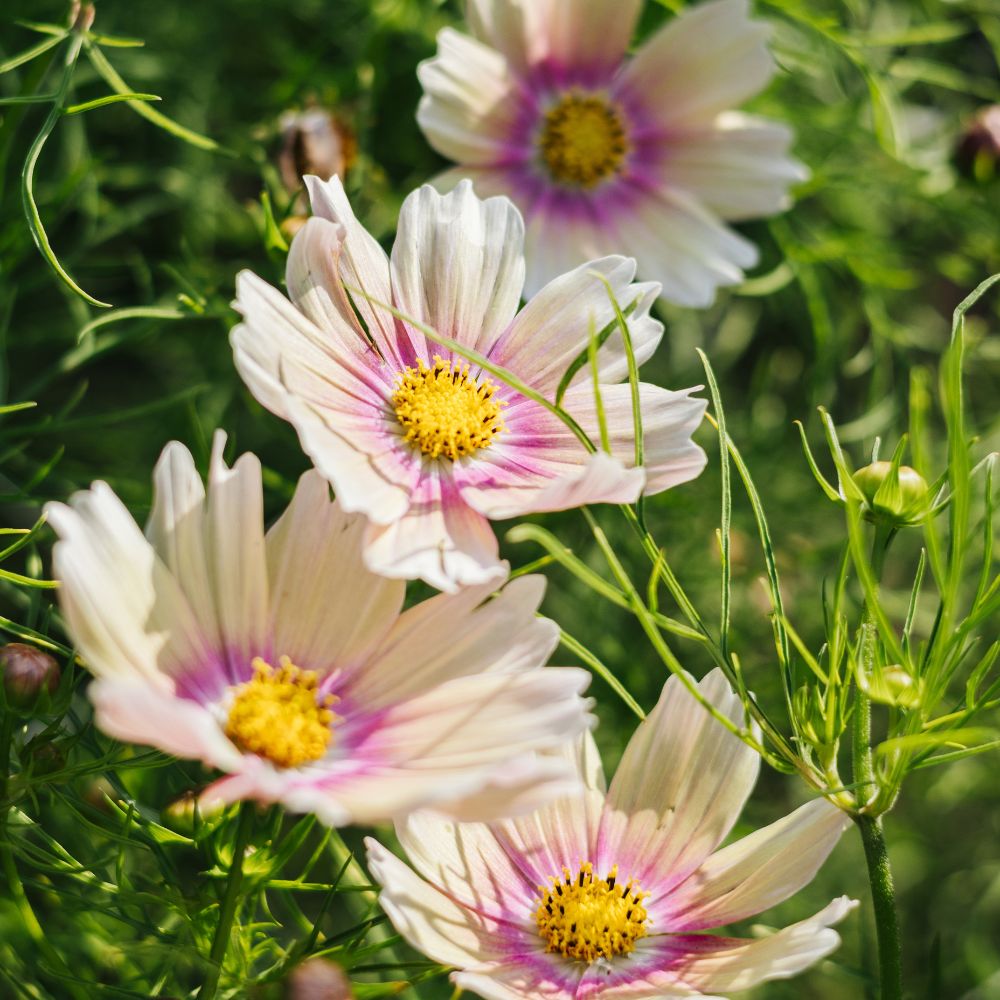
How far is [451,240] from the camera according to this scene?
72 centimetres

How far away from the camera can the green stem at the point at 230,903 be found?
1.81 ft

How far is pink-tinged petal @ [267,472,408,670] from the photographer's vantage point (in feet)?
2.03

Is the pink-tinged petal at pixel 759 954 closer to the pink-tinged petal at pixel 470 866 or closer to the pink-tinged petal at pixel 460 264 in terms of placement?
the pink-tinged petal at pixel 470 866

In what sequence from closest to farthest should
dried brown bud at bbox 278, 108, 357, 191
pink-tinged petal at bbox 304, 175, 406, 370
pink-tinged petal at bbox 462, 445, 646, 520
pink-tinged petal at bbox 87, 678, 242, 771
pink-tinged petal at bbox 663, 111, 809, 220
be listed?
pink-tinged petal at bbox 87, 678, 242, 771 → pink-tinged petal at bbox 462, 445, 646, 520 → pink-tinged petal at bbox 304, 175, 406, 370 → dried brown bud at bbox 278, 108, 357, 191 → pink-tinged petal at bbox 663, 111, 809, 220

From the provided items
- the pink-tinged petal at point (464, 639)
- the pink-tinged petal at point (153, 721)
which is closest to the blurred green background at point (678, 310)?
the pink-tinged petal at point (464, 639)

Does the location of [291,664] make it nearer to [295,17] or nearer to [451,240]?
[451,240]

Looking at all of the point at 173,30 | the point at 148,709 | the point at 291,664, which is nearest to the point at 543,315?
the point at 291,664

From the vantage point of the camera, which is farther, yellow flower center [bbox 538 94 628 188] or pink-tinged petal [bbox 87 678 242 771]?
yellow flower center [bbox 538 94 628 188]

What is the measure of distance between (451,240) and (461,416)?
10 centimetres

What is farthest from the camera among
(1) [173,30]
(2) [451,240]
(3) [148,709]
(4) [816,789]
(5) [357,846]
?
(1) [173,30]

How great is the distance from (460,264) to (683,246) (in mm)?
282

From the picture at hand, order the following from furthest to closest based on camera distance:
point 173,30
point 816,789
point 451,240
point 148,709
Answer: point 173,30
point 451,240
point 816,789
point 148,709

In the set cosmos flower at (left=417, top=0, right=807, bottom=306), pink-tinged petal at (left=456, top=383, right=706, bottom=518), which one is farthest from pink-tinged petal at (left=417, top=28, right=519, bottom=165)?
pink-tinged petal at (left=456, top=383, right=706, bottom=518)

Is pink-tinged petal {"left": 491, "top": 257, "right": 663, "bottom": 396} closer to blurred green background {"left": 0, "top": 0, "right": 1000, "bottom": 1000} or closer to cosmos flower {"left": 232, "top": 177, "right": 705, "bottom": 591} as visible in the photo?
cosmos flower {"left": 232, "top": 177, "right": 705, "bottom": 591}
